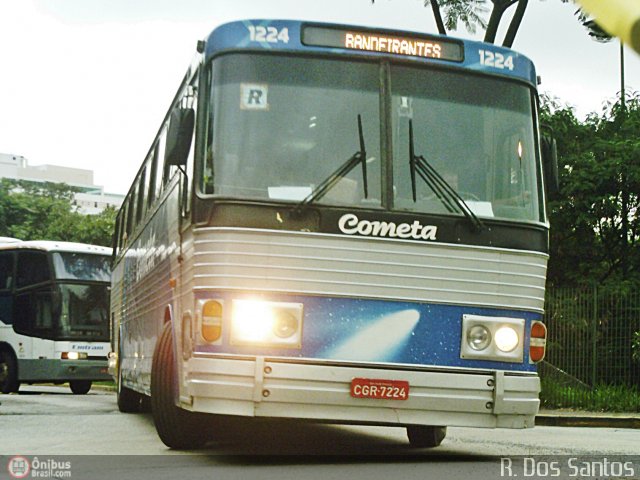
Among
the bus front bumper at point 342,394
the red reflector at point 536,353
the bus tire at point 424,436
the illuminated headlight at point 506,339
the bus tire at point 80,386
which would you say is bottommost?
the bus tire at point 424,436

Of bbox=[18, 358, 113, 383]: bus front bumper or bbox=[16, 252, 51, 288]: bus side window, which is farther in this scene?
bbox=[16, 252, 51, 288]: bus side window

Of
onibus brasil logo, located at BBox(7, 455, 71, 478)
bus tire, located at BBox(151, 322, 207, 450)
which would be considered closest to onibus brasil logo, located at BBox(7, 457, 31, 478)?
onibus brasil logo, located at BBox(7, 455, 71, 478)

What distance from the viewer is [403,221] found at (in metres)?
7.71

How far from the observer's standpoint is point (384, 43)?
7988 mm

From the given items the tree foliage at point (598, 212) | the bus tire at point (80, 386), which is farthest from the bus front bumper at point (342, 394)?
the bus tire at point (80, 386)

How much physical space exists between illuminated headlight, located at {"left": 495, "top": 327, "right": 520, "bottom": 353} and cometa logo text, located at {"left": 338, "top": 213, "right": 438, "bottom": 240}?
2.87 feet

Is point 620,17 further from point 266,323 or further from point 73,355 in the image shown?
point 73,355

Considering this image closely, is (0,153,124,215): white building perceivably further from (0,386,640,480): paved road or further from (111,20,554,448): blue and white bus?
(111,20,554,448): blue and white bus

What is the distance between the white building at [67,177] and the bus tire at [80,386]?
126 metres

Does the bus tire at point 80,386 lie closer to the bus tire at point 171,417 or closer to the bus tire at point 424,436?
the bus tire at point 424,436

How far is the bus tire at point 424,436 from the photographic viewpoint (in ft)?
32.2

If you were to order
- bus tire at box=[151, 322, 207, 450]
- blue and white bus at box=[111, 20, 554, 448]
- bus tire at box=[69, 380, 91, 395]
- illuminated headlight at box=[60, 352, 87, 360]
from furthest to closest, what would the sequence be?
bus tire at box=[69, 380, 91, 395], illuminated headlight at box=[60, 352, 87, 360], bus tire at box=[151, 322, 207, 450], blue and white bus at box=[111, 20, 554, 448]

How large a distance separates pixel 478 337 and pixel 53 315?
72.1 feet

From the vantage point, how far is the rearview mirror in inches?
313
